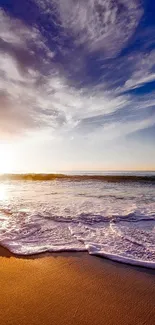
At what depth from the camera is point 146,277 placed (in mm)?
3193

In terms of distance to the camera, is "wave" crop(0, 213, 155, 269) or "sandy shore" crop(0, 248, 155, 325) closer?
"sandy shore" crop(0, 248, 155, 325)

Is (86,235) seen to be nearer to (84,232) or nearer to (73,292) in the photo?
(84,232)

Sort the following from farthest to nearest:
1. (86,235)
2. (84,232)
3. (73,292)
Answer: (84,232)
(86,235)
(73,292)

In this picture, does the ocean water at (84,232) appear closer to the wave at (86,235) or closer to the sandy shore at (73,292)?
the wave at (86,235)

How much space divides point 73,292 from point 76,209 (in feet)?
17.0

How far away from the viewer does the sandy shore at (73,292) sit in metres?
2.31

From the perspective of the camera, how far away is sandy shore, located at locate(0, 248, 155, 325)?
7.58 feet

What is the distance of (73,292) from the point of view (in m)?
2.77

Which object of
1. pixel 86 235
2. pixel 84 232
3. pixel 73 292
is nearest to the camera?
pixel 73 292

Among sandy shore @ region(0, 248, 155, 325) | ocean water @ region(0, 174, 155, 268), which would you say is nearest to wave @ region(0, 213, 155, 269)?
ocean water @ region(0, 174, 155, 268)

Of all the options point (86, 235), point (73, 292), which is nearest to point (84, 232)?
point (86, 235)

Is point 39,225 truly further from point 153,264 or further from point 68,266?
point 153,264

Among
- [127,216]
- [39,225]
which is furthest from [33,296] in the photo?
[127,216]

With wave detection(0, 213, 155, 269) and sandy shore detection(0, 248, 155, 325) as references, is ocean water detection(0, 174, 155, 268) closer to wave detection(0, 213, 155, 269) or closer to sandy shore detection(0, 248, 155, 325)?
wave detection(0, 213, 155, 269)
